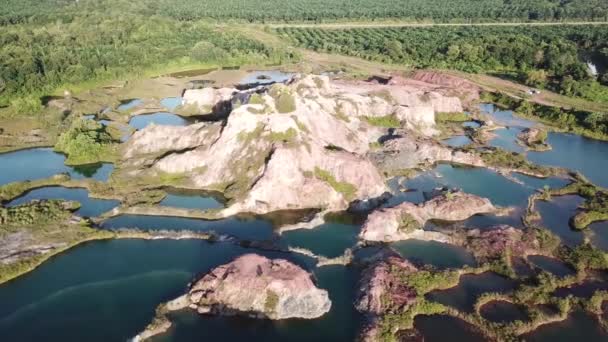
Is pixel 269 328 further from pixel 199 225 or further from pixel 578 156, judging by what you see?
pixel 578 156

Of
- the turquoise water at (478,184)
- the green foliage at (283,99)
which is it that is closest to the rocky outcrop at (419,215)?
the turquoise water at (478,184)

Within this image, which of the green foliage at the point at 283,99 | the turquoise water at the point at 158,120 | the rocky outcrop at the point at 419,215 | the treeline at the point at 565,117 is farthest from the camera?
the turquoise water at the point at 158,120

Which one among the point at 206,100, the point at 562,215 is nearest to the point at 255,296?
the point at 562,215

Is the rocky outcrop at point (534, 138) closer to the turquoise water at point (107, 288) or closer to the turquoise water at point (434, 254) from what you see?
the turquoise water at point (434, 254)

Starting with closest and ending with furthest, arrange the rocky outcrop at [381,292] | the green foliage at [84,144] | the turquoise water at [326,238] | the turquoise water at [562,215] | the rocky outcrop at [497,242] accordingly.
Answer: the rocky outcrop at [381,292], the rocky outcrop at [497,242], the turquoise water at [326,238], the turquoise water at [562,215], the green foliage at [84,144]

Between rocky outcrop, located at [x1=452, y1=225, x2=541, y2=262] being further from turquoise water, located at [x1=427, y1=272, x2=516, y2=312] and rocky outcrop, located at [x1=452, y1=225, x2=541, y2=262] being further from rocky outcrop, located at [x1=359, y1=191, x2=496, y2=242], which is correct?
turquoise water, located at [x1=427, y1=272, x2=516, y2=312]
